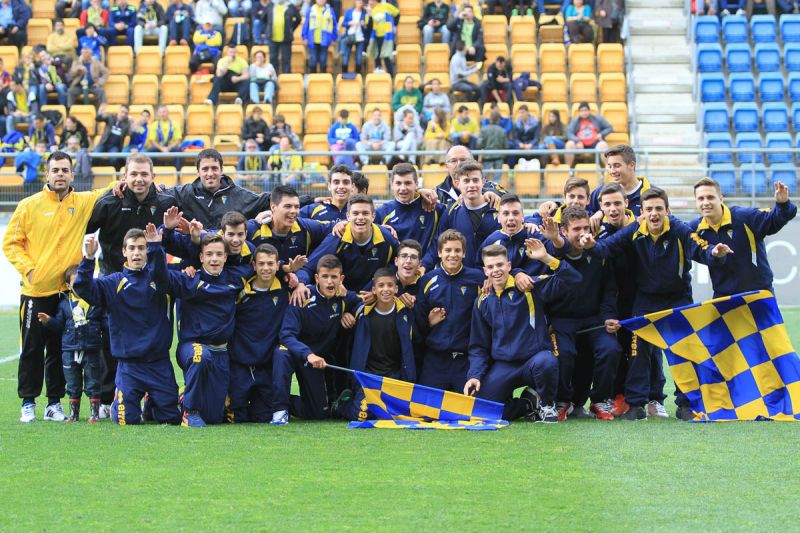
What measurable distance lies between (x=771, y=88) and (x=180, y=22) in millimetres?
10278

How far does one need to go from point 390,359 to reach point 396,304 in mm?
404

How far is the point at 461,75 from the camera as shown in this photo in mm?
21359

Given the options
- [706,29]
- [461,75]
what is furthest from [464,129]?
[706,29]

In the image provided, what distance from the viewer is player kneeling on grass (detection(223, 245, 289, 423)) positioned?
29.0 feet

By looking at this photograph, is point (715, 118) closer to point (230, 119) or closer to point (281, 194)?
point (230, 119)

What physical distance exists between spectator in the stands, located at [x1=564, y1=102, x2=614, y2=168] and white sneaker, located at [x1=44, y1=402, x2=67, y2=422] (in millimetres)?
11708

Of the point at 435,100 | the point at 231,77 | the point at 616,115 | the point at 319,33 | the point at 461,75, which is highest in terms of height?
the point at 319,33

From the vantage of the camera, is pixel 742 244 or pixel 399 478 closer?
pixel 399 478

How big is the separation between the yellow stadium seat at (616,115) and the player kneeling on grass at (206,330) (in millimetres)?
13027

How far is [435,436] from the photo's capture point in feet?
26.2

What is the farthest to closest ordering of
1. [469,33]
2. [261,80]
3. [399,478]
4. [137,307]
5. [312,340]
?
1. [469,33]
2. [261,80]
3. [312,340]
4. [137,307]
5. [399,478]

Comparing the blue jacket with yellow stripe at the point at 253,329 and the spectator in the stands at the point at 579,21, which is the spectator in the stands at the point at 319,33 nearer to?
the spectator in the stands at the point at 579,21

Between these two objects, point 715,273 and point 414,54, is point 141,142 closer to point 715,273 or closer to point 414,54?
point 414,54

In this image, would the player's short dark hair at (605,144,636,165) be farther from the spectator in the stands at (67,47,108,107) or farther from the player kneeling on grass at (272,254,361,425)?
the spectator in the stands at (67,47,108,107)
